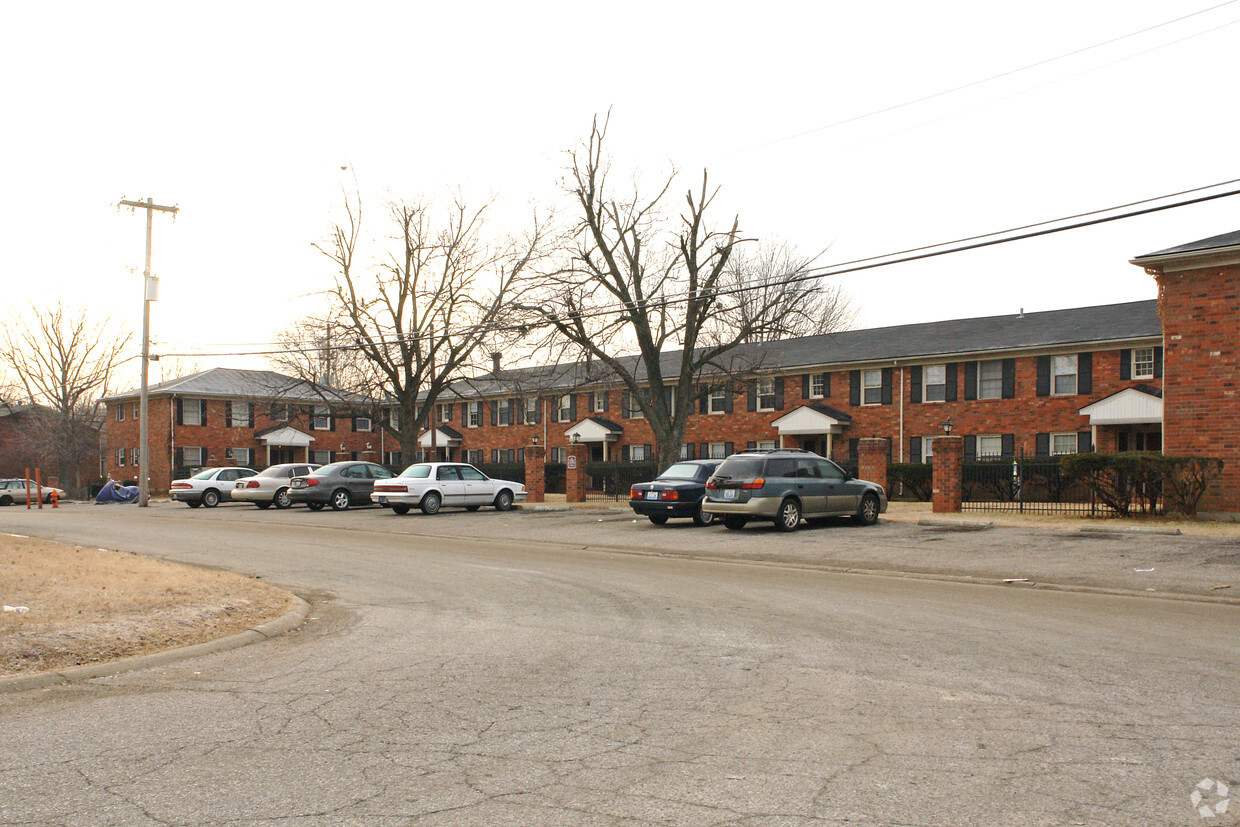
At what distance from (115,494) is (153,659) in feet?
143

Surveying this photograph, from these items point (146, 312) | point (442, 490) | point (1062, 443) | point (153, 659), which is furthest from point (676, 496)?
point (146, 312)

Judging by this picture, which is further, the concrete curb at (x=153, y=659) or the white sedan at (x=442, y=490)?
the white sedan at (x=442, y=490)

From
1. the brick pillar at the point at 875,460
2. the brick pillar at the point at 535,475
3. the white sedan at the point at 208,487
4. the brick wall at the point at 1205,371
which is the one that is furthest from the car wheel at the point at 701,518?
the white sedan at the point at 208,487

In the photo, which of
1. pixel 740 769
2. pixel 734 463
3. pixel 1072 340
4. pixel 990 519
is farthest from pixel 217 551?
pixel 1072 340

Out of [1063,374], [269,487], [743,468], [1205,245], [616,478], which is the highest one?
[1205,245]

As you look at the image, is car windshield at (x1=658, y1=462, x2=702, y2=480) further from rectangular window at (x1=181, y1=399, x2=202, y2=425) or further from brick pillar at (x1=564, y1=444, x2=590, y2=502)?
rectangular window at (x1=181, y1=399, x2=202, y2=425)

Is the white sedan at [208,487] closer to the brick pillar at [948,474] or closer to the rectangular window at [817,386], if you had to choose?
the rectangular window at [817,386]

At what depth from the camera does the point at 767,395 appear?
1775 inches

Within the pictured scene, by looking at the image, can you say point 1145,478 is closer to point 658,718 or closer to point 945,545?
point 945,545

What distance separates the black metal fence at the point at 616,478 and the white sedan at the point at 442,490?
16.1 feet

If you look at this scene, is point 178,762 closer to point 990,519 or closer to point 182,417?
point 990,519

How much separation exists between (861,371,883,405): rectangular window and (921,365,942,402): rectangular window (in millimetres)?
1925

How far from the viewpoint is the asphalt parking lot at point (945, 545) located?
13.9 meters

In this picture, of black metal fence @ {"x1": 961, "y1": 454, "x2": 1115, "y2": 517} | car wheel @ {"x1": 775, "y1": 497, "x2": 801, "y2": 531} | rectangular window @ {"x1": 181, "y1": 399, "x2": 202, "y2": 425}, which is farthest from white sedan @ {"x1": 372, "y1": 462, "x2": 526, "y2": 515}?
rectangular window @ {"x1": 181, "y1": 399, "x2": 202, "y2": 425}
